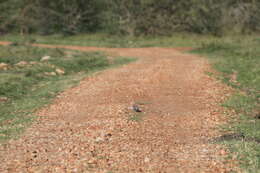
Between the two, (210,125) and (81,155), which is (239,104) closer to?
(210,125)

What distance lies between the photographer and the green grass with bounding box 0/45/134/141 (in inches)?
298

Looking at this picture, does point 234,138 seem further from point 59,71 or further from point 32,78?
point 59,71

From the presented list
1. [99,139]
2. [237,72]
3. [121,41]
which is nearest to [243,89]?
[237,72]

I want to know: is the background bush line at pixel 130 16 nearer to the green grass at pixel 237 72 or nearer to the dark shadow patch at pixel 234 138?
the green grass at pixel 237 72

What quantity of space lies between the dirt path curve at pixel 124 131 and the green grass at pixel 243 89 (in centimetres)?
28

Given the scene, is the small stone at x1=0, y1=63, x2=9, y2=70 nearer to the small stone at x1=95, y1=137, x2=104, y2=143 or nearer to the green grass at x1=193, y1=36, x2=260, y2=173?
the green grass at x1=193, y1=36, x2=260, y2=173

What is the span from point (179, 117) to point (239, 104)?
1.79 meters

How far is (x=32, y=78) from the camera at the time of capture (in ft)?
38.2

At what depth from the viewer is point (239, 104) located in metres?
8.49

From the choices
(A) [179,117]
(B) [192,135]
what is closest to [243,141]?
(B) [192,135]

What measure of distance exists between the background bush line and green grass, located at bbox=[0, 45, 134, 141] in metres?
9.43

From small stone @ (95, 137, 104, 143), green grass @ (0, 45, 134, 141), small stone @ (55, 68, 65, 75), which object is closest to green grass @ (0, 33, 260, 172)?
green grass @ (0, 45, 134, 141)

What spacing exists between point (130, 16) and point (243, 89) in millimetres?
17066

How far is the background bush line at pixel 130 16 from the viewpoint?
2522cm
